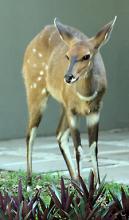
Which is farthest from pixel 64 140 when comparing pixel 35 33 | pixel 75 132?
pixel 35 33

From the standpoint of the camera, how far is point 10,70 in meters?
12.8

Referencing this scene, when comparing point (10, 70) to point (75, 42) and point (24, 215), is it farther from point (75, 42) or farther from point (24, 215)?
point (24, 215)

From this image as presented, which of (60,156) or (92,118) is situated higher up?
(60,156)

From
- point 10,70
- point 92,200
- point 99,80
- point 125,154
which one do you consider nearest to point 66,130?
point 99,80

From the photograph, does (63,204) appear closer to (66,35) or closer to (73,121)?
(73,121)

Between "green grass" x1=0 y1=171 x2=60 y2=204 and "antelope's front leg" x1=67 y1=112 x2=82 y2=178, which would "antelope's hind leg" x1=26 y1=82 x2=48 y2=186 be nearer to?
"green grass" x1=0 y1=171 x2=60 y2=204

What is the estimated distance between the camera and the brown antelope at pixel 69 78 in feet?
19.8

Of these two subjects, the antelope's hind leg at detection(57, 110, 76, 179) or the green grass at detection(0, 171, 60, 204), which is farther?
the antelope's hind leg at detection(57, 110, 76, 179)

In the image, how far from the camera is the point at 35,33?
13.1m

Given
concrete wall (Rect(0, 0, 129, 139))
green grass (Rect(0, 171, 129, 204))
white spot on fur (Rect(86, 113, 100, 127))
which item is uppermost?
concrete wall (Rect(0, 0, 129, 139))

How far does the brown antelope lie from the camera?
19.8 ft

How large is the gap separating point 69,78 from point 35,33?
7.56 m

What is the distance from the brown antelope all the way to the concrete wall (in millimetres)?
5320

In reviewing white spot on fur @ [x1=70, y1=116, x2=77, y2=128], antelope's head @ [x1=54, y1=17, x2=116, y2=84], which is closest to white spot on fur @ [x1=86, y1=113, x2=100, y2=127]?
white spot on fur @ [x1=70, y1=116, x2=77, y2=128]
